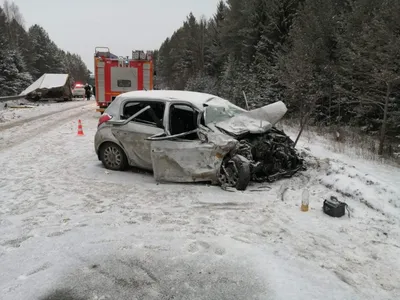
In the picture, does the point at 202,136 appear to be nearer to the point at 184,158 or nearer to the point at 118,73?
the point at 184,158

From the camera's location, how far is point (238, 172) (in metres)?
5.84

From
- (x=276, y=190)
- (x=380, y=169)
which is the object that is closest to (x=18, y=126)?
(x=276, y=190)

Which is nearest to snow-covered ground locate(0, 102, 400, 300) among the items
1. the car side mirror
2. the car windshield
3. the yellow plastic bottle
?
the yellow plastic bottle

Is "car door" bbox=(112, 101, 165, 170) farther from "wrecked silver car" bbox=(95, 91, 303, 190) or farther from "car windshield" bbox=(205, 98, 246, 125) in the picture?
"car windshield" bbox=(205, 98, 246, 125)

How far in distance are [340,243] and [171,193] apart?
2827 mm

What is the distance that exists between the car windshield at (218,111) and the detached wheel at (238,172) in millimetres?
971

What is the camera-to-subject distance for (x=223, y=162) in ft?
19.9

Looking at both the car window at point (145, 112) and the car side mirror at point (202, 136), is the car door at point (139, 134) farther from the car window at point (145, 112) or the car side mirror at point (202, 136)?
the car side mirror at point (202, 136)

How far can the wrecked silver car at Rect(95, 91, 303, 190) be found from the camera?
238 inches

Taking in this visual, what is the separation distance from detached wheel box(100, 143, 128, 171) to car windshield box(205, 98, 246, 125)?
206cm

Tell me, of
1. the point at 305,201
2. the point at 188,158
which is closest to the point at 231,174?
the point at 188,158

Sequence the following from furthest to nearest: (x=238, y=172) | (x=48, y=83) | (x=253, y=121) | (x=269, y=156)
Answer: (x=48, y=83)
(x=253, y=121)
(x=269, y=156)
(x=238, y=172)

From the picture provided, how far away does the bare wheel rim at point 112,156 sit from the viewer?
7.12m

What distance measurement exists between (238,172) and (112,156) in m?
2.94
